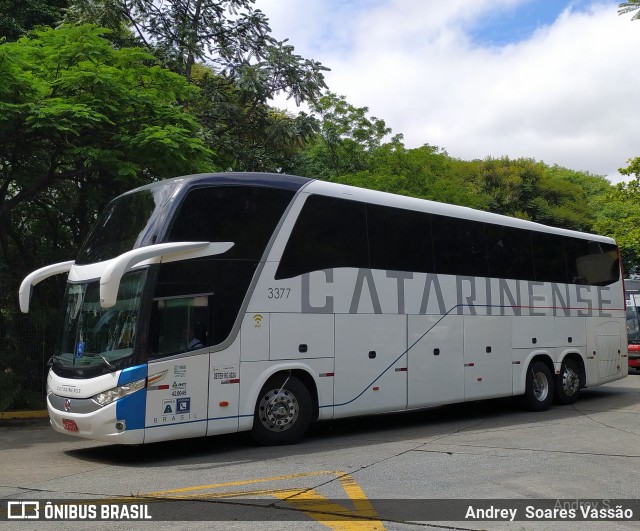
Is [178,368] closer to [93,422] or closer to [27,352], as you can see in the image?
[93,422]

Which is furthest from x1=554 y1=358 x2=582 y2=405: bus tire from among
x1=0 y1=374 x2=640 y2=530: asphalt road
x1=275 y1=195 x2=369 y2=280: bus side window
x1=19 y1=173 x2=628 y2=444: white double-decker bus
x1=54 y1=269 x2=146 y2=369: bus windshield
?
x1=54 y1=269 x2=146 y2=369: bus windshield

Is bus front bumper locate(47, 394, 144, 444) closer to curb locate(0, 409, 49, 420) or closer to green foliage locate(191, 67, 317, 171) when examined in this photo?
curb locate(0, 409, 49, 420)

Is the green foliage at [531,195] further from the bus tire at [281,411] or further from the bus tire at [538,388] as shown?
the bus tire at [281,411]

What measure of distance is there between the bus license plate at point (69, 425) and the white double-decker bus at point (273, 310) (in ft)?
0.10

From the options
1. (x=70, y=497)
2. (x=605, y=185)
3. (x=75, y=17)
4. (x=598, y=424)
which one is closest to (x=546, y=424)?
(x=598, y=424)

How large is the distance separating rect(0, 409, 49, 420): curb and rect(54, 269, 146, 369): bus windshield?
214 inches

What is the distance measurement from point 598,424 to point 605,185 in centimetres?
4826

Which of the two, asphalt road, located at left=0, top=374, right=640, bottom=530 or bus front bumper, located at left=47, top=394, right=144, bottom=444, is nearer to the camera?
asphalt road, located at left=0, top=374, right=640, bottom=530

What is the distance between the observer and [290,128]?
22781mm

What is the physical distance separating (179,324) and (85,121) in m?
5.82

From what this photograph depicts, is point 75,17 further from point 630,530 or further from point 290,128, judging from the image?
point 630,530

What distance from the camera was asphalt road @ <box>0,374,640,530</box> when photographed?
255 inches

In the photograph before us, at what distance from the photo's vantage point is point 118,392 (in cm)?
911

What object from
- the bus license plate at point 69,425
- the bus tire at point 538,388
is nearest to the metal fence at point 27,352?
the bus license plate at point 69,425
